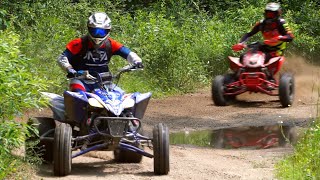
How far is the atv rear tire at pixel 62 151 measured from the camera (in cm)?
868

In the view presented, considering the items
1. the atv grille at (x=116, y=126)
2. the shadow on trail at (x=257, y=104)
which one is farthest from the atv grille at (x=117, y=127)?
the shadow on trail at (x=257, y=104)

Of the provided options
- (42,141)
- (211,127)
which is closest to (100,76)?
(42,141)

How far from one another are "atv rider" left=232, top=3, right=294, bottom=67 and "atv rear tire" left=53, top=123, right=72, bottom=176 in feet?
25.3

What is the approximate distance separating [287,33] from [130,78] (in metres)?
3.13

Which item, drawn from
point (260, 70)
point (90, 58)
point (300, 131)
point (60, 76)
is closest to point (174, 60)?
point (260, 70)

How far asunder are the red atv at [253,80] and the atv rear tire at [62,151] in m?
7.11

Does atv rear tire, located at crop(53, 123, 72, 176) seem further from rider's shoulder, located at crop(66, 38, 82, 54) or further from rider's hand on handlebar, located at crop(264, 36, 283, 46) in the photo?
rider's hand on handlebar, located at crop(264, 36, 283, 46)

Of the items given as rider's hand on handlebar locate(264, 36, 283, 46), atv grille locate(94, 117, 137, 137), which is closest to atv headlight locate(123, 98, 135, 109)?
atv grille locate(94, 117, 137, 137)

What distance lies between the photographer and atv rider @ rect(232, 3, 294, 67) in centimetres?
1596

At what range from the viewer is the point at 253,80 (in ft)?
50.7

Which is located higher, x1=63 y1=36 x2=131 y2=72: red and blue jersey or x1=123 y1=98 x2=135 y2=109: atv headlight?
x1=63 y1=36 x2=131 y2=72: red and blue jersey

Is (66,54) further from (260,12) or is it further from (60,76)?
(260,12)

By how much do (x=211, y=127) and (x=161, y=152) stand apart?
15.4 feet

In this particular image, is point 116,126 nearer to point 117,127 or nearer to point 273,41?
point 117,127
